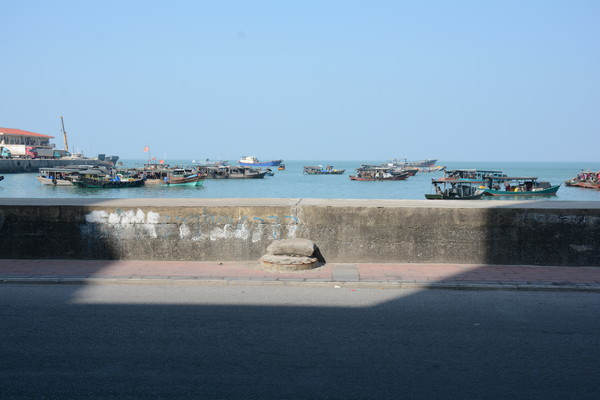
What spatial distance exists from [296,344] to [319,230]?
12.7 ft

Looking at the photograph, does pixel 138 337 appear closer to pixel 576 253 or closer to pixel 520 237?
pixel 520 237

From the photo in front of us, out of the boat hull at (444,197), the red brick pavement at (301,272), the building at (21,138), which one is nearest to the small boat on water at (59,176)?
the boat hull at (444,197)

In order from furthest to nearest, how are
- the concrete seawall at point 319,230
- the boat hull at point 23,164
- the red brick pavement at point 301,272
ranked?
the boat hull at point 23,164 < the concrete seawall at point 319,230 < the red brick pavement at point 301,272

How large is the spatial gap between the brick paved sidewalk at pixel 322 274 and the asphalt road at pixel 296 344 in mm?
306

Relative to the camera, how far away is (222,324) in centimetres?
571

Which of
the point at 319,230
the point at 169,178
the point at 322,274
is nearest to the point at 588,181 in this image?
the point at 169,178

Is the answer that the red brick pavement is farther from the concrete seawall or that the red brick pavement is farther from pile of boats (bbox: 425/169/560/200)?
pile of boats (bbox: 425/169/560/200)

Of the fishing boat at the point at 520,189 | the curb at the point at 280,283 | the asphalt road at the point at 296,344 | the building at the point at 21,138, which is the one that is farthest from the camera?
the building at the point at 21,138

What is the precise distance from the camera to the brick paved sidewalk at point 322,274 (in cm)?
733

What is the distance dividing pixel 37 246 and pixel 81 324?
4031mm

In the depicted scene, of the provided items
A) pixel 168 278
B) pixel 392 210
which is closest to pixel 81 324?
pixel 168 278

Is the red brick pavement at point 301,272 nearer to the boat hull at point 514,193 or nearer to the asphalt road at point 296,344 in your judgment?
the asphalt road at point 296,344

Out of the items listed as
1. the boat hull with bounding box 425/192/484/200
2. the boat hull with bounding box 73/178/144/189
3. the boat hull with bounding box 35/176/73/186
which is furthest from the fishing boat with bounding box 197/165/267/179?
the boat hull with bounding box 425/192/484/200

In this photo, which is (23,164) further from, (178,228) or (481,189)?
(178,228)
